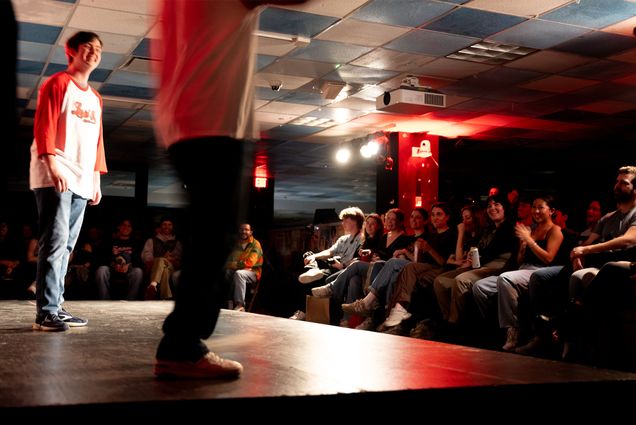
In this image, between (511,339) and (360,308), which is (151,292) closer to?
(360,308)

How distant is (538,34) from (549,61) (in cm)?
88

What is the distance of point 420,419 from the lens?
5.23 ft

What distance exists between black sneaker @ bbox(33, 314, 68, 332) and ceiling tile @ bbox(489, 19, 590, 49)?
4.86 meters

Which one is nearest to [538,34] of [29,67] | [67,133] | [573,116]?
[573,116]

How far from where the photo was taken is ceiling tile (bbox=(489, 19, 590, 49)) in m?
6.12

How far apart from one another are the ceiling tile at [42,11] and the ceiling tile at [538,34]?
399cm

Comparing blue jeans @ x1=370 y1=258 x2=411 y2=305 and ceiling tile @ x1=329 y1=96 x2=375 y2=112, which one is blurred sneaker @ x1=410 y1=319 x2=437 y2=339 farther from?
ceiling tile @ x1=329 y1=96 x2=375 y2=112

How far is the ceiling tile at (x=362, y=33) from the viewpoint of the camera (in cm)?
615

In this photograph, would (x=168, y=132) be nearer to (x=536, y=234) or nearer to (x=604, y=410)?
(x=604, y=410)

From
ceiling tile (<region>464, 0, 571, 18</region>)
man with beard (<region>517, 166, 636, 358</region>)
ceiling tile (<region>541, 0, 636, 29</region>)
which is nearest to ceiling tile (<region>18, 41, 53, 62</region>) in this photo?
ceiling tile (<region>464, 0, 571, 18</region>)

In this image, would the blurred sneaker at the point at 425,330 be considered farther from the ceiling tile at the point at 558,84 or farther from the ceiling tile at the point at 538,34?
the ceiling tile at the point at 558,84

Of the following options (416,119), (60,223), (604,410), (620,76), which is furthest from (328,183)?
(604,410)

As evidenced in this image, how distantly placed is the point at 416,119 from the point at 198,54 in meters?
8.61

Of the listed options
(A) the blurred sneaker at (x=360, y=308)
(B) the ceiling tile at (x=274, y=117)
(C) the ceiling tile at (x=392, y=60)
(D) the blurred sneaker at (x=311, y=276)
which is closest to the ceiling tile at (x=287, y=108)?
(B) the ceiling tile at (x=274, y=117)
